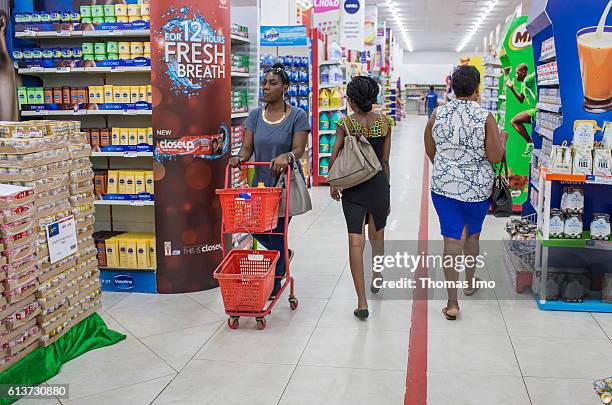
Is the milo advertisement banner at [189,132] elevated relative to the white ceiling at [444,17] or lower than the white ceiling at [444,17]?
lower

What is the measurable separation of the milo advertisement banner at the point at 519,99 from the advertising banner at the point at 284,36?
2.92 metres

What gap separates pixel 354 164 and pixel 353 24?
39.7 feet

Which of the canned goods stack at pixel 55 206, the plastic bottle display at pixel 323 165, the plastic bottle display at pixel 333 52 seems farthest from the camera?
the plastic bottle display at pixel 323 165

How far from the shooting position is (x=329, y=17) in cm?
1329

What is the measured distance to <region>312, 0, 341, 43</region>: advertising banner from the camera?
518 inches

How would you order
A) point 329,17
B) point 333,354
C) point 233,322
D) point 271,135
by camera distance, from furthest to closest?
point 329,17
point 271,135
point 233,322
point 333,354

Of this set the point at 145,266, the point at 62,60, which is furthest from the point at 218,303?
the point at 62,60

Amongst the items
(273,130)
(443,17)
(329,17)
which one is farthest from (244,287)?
(443,17)

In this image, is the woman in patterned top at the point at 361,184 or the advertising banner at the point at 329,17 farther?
the advertising banner at the point at 329,17

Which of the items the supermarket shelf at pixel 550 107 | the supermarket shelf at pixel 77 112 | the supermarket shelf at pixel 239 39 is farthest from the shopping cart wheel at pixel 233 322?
the supermarket shelf at pixel 550 107

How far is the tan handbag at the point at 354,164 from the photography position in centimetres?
433

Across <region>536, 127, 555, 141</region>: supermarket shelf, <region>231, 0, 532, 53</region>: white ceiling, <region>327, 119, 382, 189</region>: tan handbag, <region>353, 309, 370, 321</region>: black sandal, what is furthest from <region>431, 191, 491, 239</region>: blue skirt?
<region>231, 0, 532, 53</region>: white ceiling

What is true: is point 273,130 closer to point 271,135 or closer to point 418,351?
point 271,135

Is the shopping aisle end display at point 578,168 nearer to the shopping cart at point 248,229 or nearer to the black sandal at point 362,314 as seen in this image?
the black sandal at point 362,314
